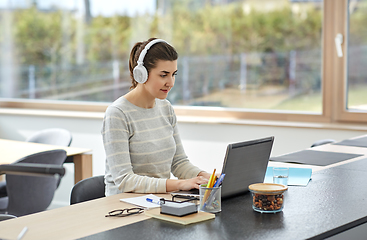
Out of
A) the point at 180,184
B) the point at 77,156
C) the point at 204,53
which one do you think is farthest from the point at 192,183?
the point at 204,53

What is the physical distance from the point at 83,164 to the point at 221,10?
67.2 inches

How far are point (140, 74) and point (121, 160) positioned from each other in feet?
1.23

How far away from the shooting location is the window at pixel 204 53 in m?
3.53

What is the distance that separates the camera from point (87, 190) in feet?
6.31

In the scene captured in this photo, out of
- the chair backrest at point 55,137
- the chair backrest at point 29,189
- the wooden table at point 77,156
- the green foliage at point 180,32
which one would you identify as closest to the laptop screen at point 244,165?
the chair backrest at point 29,189

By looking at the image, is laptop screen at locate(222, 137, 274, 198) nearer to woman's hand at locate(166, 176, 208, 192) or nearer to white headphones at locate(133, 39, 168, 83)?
woman's hand at locate(166, 176, 208, 192)

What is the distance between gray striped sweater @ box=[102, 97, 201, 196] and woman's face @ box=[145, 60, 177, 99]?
0.10 meters

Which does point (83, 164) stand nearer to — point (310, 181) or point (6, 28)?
point (310, 181)

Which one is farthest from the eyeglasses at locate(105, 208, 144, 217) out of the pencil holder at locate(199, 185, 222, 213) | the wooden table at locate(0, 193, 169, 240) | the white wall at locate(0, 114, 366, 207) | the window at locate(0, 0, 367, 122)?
the window at locate(0, 0, 367, 122)

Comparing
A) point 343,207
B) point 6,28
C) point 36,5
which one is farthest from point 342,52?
point 6,28

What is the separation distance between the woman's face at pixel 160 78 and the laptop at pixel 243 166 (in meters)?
0.47

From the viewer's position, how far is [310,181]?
1.87 meters

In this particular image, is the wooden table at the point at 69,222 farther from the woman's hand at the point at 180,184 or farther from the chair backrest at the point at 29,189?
the chair backrest at the point at 29,189

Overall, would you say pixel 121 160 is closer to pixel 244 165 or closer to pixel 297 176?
pixel 244 165
